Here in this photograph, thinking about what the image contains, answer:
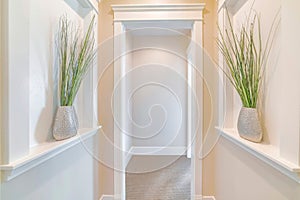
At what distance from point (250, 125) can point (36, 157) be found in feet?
4.01

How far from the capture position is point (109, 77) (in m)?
2.65

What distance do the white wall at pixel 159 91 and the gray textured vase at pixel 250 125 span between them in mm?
1605

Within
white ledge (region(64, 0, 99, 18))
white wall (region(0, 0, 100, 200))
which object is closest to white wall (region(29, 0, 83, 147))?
white wall (region(0, 0, 100, 200))

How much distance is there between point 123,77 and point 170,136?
1.16m

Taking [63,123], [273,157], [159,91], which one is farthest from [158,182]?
[273,157]

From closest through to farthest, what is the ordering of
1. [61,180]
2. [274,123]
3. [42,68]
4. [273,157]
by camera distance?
1. [273,157]
2. [274,123]
3. [42,68]
4. [61,180]

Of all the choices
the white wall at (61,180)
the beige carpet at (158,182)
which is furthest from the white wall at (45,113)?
the beige carpet at (158,182)

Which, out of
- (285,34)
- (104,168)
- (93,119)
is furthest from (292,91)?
(104,168)

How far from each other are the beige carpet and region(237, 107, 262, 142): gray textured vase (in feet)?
5.37

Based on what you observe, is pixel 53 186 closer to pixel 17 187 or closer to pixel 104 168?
pixel 17 187

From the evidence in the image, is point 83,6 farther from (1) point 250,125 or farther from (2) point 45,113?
(1) point 250,125

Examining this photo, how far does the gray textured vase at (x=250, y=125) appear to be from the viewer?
1588mm

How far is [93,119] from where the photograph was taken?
248 centimetres

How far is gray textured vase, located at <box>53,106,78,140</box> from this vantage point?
5.57 ft
